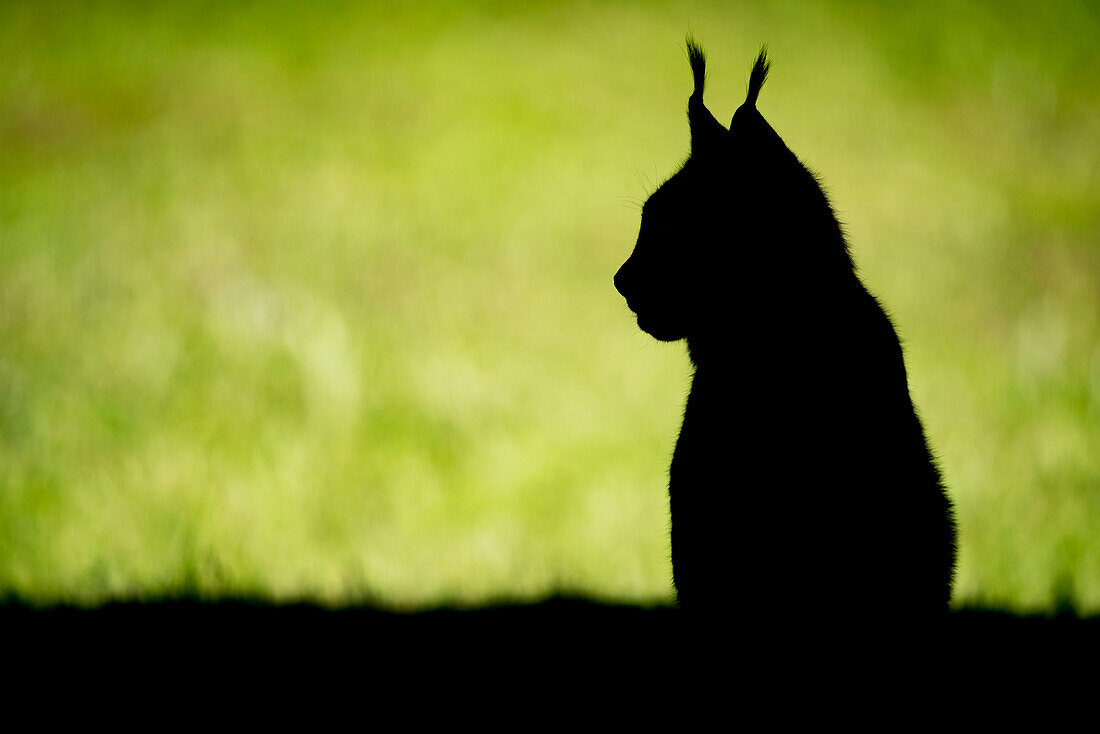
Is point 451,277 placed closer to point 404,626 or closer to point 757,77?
point 404,626

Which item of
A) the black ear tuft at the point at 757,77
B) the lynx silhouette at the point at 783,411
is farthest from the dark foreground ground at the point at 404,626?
the black ear tuft at the point at 757,77

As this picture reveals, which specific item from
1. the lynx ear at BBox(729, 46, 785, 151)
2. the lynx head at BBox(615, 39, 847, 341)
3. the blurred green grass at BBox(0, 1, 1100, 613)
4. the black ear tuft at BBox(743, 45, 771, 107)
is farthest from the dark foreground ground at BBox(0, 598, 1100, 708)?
the black ear tuft at BBox(743, 45, 771, 107)

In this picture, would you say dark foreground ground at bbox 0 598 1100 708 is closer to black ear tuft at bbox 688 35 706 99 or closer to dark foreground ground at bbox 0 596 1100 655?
dark foreground ground at bbox 0 596 1100 655

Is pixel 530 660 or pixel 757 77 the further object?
pixel 530 660

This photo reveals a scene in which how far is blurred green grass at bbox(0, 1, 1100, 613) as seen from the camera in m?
2.96

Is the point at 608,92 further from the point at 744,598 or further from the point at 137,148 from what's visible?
the point at 744,598

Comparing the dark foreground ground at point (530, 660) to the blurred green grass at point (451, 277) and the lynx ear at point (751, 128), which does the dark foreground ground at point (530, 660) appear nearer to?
the blurred green grass at point (451, 277)

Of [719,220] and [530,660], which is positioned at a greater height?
[719,220]

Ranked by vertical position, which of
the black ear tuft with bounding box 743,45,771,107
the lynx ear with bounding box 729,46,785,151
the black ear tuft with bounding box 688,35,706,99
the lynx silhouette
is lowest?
the lynx silhouette

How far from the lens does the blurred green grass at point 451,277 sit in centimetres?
296

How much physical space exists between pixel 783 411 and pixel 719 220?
0.41 meters

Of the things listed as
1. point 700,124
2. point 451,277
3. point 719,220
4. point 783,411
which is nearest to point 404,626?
point 783,411

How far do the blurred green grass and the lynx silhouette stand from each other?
0.57 metres

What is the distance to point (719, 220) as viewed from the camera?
1783 mm
